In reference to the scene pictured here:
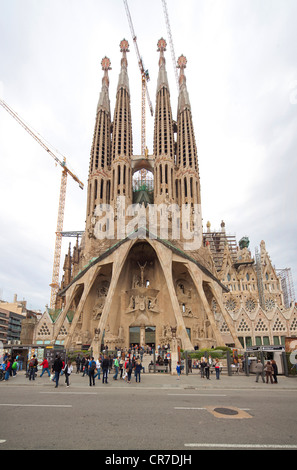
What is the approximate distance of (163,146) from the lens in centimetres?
5397

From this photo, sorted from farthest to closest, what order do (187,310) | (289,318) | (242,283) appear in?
(242,283) < (289,318) < (187,310)

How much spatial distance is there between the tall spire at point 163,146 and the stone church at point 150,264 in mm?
197

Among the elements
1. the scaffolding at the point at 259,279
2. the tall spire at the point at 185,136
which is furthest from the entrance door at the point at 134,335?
the scaffolding at the point at 259,279

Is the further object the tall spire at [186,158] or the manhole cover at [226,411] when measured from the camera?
the tall spire at [186,158]

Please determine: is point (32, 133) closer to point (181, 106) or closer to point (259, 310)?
point (181, 106)

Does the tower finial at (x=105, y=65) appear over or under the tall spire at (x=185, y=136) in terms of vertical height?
over

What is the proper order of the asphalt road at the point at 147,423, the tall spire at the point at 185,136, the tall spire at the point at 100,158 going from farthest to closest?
the tall spire at the point at 185,136 < the tall spire at the point at 100,158 < the asphalt road at the point at 147,423

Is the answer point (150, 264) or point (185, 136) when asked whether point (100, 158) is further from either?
point (150, 264)

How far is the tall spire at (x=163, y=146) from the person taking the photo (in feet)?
168

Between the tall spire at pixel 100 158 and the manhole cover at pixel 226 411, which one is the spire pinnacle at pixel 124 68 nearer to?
the tall spire at pixel 100 158

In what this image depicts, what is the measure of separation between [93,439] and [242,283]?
225ft

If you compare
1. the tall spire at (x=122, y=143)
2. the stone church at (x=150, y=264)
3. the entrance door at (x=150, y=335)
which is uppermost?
the tall spire at (x=122, y=143)

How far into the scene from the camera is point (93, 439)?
5492 mm
